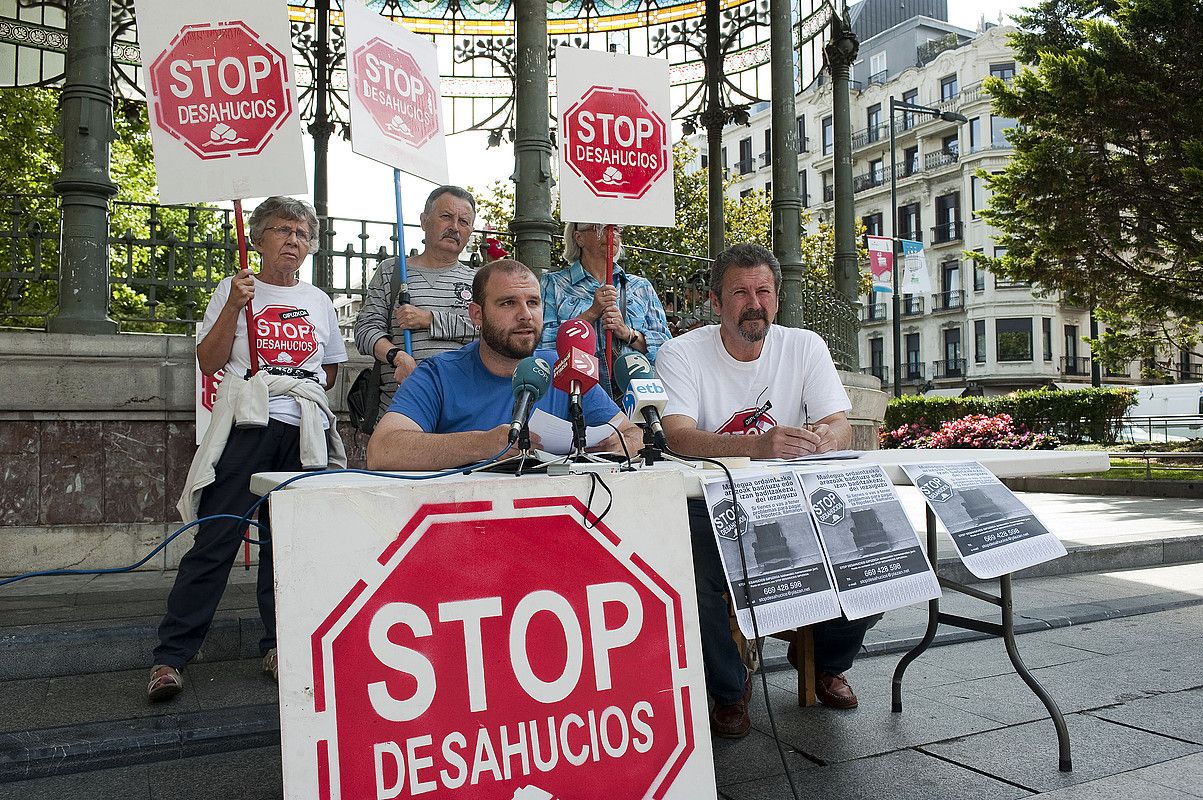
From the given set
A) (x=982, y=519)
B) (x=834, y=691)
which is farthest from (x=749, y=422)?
(x=834, y=691)

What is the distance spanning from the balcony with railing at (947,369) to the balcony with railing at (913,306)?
2749 millimetres

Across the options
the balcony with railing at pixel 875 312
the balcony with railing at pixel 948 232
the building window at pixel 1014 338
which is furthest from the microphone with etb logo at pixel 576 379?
the balcony with railing at pixel 875 312

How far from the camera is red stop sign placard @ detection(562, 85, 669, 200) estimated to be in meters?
4.14

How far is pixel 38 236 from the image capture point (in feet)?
19.9

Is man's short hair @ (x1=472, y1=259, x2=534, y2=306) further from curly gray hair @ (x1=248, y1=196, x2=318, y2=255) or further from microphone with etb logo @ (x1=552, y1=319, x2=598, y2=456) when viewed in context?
curly gray hair @ (x1=248, y1=196, x2=318, y2=255)

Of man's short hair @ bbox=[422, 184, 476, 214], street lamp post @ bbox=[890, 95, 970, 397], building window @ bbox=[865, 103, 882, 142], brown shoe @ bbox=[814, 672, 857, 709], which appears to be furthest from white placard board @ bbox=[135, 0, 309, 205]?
building window @ bbox=[865, 103, 882, 142]

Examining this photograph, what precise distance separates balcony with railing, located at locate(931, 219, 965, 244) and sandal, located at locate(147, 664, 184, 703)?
45468mm

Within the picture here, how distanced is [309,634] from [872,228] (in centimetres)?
4979

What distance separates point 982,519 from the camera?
9.74 feet

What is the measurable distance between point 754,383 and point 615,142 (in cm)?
136

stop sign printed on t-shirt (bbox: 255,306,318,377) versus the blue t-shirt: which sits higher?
stop sign printed on t-shirt (bbox: 255,306,318,377)

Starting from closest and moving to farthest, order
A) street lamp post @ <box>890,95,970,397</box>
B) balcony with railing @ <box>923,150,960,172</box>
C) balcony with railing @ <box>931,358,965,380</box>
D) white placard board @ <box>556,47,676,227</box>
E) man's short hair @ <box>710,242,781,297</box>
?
man's short hair @ <box>710,242,781,297</box>
white placard board @ <box>556,47,676,227</box>
street lamp post @ <box>890,95,970,397</box>
balcony with railing @ <box>923,150,960,172</box>
balcony with railing @ <box>931,358,965,380</box>

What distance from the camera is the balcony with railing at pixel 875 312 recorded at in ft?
158

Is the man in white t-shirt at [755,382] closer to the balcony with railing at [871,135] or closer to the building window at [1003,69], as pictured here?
the building window at [1003,69]
